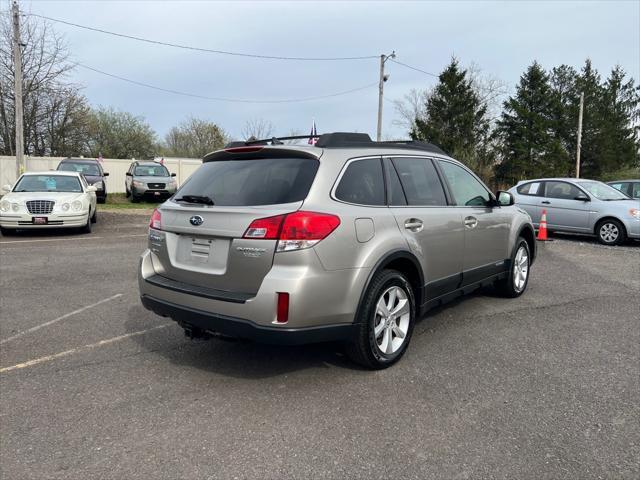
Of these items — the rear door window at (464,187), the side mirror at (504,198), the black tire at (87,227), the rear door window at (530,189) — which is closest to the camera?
the rear door window at (464,187)

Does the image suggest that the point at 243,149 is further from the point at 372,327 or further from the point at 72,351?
the point at 72,351

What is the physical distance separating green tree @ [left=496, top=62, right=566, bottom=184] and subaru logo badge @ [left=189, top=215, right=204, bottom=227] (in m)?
43.9

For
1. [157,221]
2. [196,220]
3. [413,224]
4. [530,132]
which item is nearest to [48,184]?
[157,221]

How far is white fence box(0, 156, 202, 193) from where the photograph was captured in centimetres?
2562

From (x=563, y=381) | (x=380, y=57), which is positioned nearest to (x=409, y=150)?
(x=563, y=381)

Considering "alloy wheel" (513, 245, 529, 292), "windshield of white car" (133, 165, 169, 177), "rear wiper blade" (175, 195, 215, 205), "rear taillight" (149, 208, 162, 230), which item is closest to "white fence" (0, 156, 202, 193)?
"windshield of white car" (133, 165, 169, 177)

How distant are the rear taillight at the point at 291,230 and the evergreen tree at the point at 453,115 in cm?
4086

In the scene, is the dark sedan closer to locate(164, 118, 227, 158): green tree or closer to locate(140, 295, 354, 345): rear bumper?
locate(140, 295, 354, 345): rear bumper

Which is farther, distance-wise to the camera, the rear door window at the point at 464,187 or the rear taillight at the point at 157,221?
the rear door window at the point at 464,187

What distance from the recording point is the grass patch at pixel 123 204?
1897 centimetres

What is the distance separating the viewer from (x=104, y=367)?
385cm

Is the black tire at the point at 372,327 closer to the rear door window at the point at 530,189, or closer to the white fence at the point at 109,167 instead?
the rear door window at the point at 530,189

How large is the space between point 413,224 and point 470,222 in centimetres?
114

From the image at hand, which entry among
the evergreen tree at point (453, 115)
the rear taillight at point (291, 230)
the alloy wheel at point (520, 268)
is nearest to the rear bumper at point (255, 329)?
the rear taillight at point (291, 230)
